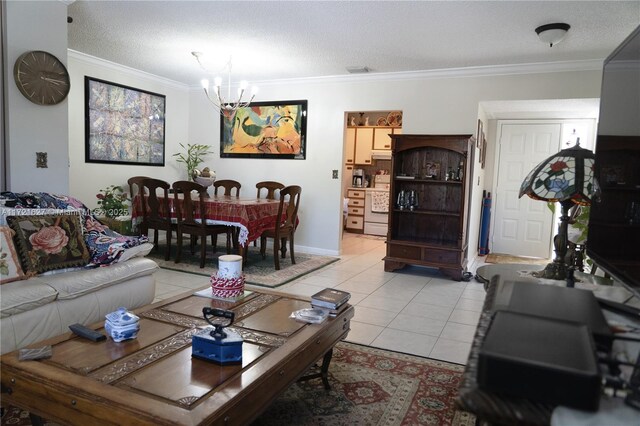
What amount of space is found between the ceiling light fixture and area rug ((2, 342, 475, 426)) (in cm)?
292

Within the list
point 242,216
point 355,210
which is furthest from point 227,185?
point 355,210

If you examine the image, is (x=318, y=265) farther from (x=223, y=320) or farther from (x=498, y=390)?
(x=498, y=390)

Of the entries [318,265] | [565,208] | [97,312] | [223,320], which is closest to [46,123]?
[97,312]

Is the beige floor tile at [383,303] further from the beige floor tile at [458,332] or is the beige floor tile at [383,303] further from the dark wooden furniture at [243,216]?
the dark wooden furniture at [243,216]

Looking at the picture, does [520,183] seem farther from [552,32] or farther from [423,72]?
[552,32]

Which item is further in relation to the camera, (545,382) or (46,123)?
(46,123)

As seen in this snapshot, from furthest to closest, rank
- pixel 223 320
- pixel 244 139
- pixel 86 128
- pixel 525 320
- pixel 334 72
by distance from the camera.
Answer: pixel 244 139 < pixel 334 72 < pixel 86 128 < pixel 223 320 < pixel 525 320

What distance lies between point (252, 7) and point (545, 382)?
3558 millimetres

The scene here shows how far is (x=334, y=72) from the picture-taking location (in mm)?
5684

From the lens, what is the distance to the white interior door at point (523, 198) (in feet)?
21.6

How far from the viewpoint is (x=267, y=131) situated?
6.46m

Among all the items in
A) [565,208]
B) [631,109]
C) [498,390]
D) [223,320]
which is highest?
[631,109]

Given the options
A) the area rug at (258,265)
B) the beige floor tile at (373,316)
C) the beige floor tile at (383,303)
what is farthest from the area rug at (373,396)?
the area rug at (258,265)

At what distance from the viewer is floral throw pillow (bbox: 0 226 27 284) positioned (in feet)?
7.66
